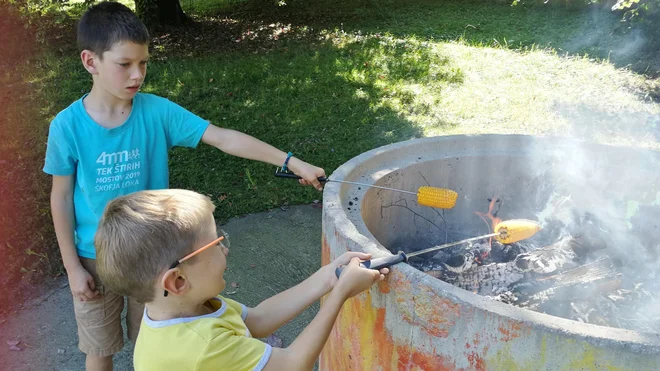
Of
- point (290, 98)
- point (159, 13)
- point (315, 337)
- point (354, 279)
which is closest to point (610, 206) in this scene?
point (354, 279)

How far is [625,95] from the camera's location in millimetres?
6797

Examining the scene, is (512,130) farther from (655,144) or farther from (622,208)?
(622,208)

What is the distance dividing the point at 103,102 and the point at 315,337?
54.0 inches

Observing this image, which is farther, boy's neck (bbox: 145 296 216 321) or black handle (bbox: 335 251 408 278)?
black handle (bbox: 335 251 408 278)

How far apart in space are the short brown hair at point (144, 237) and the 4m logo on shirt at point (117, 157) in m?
0.73

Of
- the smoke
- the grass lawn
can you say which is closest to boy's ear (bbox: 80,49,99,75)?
the smoke

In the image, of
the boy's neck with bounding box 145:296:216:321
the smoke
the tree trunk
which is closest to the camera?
the boy's neck with bounding box 145:296:216:321

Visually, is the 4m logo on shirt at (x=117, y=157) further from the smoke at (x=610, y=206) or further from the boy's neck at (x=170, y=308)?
the smoke at (x=610, y=206)

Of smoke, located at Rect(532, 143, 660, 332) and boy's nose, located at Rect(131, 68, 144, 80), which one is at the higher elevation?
boy's nose, located at Rect(131, 68, 144, 80)

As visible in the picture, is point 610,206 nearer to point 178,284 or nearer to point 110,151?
point 178,284

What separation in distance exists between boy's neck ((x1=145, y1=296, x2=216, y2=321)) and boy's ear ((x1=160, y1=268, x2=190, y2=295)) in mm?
38

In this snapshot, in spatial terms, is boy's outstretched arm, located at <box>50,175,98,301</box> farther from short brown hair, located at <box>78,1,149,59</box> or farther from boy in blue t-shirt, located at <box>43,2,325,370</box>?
short brown hair, located at <box>78,1,149,59</box>

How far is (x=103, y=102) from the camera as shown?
7.50 ft

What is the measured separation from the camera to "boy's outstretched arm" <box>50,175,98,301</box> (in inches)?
88.6
